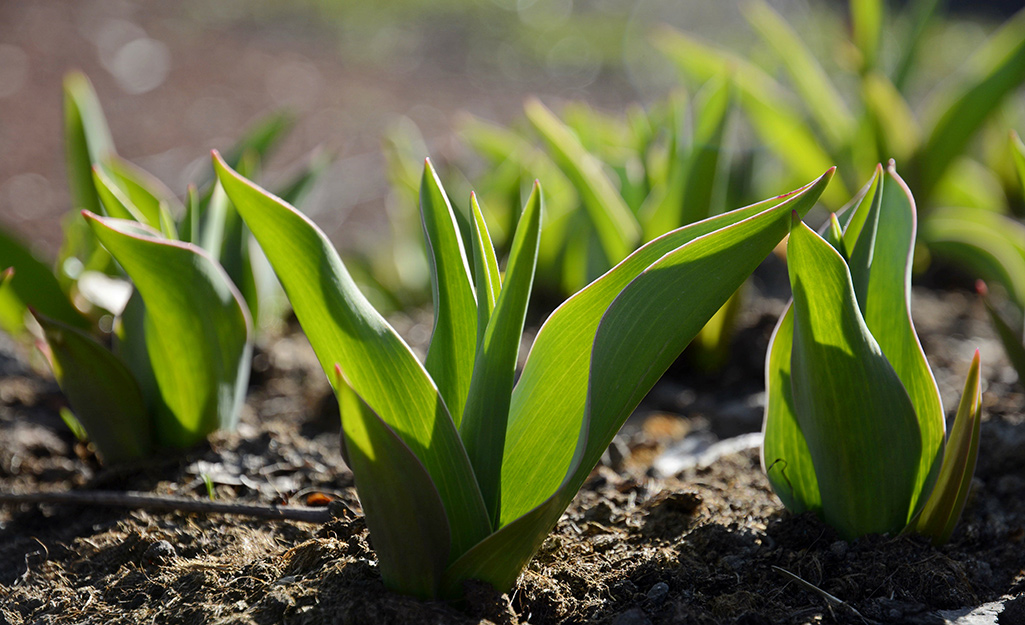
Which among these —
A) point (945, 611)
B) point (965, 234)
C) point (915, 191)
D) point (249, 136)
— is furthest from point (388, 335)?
point (915, 191)

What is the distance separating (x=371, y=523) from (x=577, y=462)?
22cm

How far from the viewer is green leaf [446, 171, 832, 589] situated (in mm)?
759

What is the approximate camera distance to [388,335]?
2.60ft

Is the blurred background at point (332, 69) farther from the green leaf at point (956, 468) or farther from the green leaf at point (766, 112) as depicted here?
the green leaf at point (956, 468)

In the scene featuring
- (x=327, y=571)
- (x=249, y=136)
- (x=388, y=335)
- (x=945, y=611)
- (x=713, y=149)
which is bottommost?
(x=945, y=611)

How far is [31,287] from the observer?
1528 millimetres

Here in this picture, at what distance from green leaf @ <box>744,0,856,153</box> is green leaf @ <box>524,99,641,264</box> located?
83 cm

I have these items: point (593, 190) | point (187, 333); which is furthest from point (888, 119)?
point (187, 333)

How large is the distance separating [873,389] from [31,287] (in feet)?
4.91

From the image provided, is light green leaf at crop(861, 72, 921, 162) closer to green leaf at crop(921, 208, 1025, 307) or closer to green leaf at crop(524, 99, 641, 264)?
green leaf at crop(921, 208, 1025, 307)

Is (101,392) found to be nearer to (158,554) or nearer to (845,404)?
(158,554)

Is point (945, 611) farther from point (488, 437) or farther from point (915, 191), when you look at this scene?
point (915, 191)

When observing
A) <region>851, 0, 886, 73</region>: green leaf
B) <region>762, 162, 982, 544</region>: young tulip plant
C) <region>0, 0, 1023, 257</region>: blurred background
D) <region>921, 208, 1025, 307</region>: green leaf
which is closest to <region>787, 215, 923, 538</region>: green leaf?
<region>762, 162, 982, 544</region>: young tulip plant

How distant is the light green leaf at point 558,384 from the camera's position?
2.67ft
